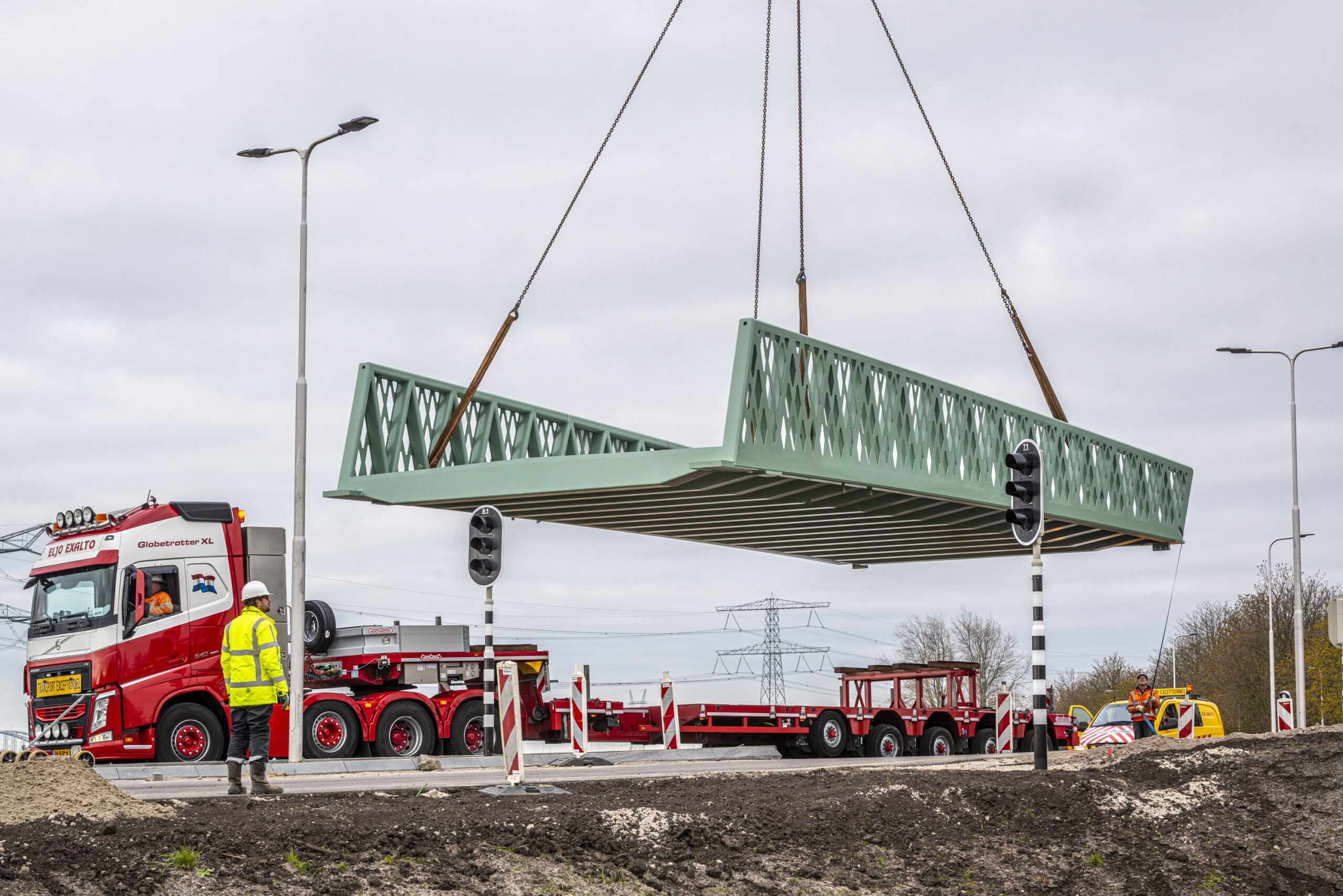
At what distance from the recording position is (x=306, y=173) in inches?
938

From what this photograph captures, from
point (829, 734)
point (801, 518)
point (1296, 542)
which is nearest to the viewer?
point (801, 518)

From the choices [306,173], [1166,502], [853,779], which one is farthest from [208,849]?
[1166,502]

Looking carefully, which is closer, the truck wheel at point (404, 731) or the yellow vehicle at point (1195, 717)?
the truck wheel at point (404, 731)

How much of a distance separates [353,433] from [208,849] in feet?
49.1

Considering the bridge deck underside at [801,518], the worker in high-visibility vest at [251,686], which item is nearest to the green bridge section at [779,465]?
the bridge deck underside at [801,518]

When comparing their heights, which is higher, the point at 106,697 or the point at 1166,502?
the point at 1166,502

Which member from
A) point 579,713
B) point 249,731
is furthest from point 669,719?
point 249,731

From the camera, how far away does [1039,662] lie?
611 inches

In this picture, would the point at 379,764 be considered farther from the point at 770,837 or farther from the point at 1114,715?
the point at 1114,715

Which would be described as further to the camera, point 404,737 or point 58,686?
point 404,737

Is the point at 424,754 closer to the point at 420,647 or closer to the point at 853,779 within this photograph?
the point at 420,647

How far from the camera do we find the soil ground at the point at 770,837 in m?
8.12

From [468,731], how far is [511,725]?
1105cm

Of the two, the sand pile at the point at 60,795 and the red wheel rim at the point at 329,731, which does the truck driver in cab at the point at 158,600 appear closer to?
the red wheel rim at the point at 329,731
